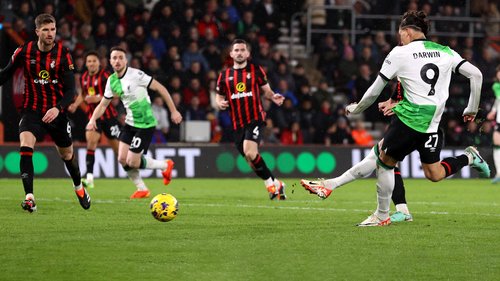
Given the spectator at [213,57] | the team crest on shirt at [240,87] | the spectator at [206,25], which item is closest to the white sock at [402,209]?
the team crest on shirt at [240,87]

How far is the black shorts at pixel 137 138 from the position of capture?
15.1 m

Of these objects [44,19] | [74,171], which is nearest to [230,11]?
[74,171]

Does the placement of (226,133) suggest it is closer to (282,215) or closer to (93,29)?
(93,29)

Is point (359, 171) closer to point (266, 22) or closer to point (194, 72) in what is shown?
point (194, 72)

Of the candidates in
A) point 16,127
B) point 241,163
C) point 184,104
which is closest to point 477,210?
point 241,163

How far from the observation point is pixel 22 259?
25.9ft

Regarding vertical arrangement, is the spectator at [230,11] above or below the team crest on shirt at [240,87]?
above

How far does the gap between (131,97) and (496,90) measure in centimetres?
773

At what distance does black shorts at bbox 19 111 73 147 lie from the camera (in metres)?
11.8

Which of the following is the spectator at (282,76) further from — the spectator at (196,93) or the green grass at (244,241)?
the green grass at (244,241)

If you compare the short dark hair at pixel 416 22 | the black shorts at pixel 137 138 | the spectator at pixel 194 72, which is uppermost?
the short dark hair at pixel 416 22

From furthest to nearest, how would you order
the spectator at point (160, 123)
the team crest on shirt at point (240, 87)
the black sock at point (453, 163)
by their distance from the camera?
the spectator at point (160, 123), the team crest on shirt at point (240, 87), the black sock at point (453, 163)

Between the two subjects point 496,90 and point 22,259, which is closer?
point 22,259

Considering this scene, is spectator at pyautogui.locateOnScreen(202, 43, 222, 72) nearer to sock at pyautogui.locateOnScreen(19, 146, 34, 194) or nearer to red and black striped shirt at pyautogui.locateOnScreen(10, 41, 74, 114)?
red and black striped shirt at pyautogui.locateOnScreen(10, 41, 74, 114)
